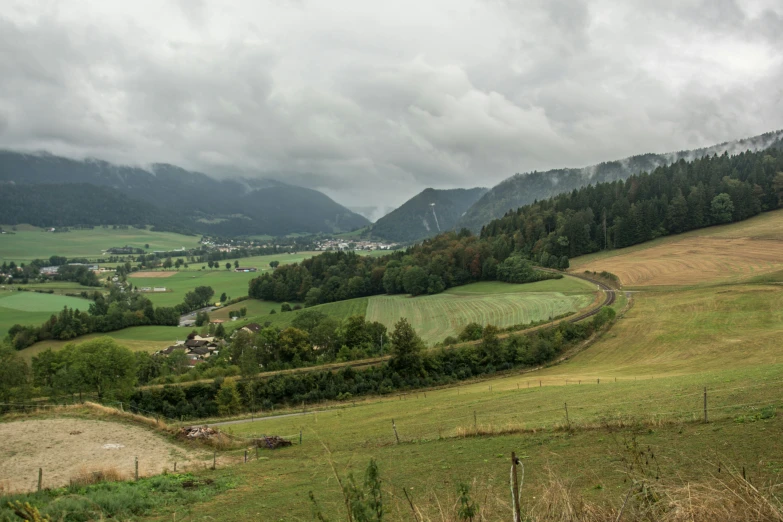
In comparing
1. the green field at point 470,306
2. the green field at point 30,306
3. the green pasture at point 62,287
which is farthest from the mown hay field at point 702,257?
the green pasture at point 62,287

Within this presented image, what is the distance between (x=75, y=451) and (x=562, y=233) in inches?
4330

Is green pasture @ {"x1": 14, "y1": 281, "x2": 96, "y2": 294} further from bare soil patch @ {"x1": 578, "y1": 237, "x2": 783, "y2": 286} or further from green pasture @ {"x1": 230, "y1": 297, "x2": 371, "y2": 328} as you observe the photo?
bare soil patch @ {"x1": 578, "y1": 237, "x2": 783, "y2": 286}

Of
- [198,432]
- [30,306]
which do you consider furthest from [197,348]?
[30,306]

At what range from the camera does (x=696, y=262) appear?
269 feet

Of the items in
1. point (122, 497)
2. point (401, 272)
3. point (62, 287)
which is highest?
point (401, 272)

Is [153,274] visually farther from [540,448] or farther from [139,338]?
[540,448]

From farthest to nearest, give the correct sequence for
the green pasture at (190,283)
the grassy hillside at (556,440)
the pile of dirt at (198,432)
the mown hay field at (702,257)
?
the green pasture at (190,283) < the mown hay field at (702,257) < the pile of dirt at (198,432) < the grassy hillside at (556,440)

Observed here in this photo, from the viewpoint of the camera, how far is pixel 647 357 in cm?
4466

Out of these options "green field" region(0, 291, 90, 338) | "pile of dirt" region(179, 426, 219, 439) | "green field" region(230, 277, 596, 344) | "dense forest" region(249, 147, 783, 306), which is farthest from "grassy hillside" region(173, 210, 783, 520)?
"green field" region(0, 291, 90, 338)

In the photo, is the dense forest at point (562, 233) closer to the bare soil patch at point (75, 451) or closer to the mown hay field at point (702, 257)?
the mown hay field at point (702, 257)

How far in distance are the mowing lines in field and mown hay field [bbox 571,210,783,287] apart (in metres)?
14.4

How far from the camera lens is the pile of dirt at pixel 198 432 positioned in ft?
77.0

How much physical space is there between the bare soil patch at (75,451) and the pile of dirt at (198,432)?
3.07 feet

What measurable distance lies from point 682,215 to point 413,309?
232 feet
